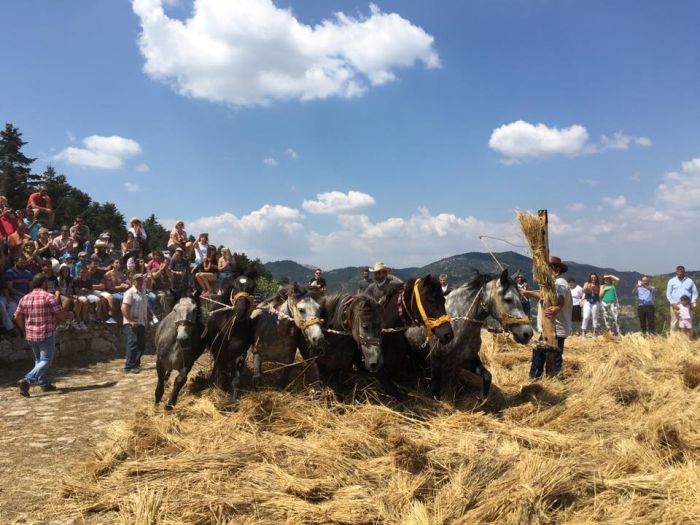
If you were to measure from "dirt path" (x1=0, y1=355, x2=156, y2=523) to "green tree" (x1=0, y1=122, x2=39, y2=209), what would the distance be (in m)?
29.7

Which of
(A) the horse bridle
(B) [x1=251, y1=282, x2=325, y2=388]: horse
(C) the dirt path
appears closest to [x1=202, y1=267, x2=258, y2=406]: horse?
(B) [x1=251, y1=282, x2=325, y2=388]: horse

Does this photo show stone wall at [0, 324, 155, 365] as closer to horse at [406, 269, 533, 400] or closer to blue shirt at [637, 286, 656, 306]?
horse at [406, 269, 533, 400]

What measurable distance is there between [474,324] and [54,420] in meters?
5.98

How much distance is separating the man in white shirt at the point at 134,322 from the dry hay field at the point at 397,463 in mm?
4217

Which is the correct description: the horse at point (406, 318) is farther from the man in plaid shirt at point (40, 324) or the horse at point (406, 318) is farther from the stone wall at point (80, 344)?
the stone wall at point (80, 344)

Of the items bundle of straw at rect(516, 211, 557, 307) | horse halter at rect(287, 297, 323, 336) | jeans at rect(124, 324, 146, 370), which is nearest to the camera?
horse halter at rect(287, 297, 323, 336)

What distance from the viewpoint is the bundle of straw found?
7.31 meters

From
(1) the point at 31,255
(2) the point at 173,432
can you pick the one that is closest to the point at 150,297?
(1) the point at 31,255

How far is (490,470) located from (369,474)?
996 mm

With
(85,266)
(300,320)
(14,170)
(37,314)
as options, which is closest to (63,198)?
(14,170)

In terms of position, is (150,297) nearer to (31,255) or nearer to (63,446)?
(31,255)

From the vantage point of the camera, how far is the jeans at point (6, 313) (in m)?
9.64

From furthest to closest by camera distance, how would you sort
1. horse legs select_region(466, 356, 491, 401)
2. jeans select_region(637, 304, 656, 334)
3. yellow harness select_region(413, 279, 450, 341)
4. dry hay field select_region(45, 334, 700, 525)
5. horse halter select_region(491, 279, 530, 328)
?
jeans select_region(637, 304, 656, 334)
horse legs select_region(466, 356, 491, 401)
horse halter select_region(491, 279, 530, 328)
yellow harness select_region(413, 279, 450, 341)
dry hay field select_region(45, 334, 700, 525)

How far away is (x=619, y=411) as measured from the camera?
5.92 m
